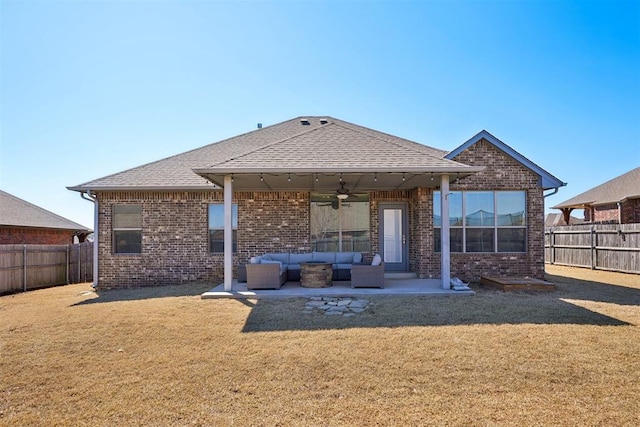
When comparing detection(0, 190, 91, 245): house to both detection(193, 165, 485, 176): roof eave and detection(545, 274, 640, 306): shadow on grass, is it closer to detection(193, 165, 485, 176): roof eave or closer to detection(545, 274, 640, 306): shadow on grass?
detection(193, 165, 485, 176): roof eave

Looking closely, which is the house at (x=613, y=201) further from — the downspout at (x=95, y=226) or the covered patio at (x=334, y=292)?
the downspout at (x=95, y=226)

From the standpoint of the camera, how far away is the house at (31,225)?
15078 millimetres

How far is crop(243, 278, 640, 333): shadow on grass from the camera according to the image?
586 cm

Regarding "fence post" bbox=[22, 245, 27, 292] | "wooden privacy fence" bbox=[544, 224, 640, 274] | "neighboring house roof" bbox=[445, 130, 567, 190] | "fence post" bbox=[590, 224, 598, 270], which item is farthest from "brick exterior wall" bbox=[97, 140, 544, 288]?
"fence post" bbox=[590, 224, 598, 270]

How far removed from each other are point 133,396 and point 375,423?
2.31 meters

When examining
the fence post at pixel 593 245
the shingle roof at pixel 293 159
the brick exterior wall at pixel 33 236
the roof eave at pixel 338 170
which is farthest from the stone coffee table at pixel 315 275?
the brick exterior wall at pixel 33 236

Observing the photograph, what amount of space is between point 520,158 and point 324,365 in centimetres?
933

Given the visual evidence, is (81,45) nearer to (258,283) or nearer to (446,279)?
(258,283)

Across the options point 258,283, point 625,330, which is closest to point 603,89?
point 625,330

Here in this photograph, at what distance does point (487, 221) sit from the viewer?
10.7m

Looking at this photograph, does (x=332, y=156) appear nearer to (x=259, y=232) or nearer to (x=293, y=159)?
(x=293, y=159)

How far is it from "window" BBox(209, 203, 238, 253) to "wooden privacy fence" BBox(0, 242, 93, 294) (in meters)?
5.57

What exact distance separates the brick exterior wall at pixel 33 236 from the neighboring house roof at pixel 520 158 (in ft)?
59.8

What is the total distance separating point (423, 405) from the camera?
10.3ft
